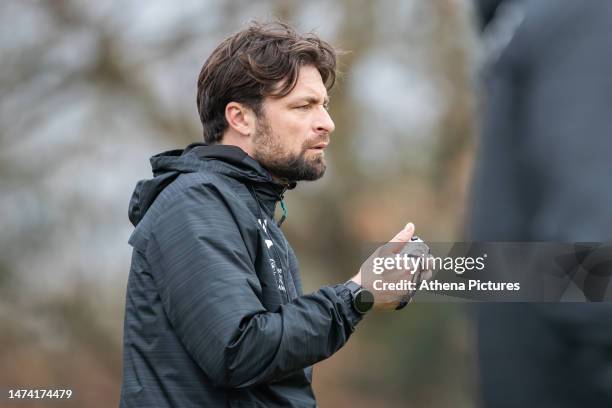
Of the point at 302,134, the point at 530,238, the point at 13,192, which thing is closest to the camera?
the point at 530,238

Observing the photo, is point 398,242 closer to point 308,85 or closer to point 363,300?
point 363,300

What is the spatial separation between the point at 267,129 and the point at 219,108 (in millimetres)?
94

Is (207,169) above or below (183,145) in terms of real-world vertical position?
below

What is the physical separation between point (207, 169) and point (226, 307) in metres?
0.25

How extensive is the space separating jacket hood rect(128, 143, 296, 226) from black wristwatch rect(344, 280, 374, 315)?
221 millimetres

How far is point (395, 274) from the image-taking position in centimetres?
140

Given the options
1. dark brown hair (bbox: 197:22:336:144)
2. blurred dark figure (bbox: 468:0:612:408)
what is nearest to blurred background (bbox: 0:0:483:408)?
dark brown hair (bbox: 197:22:336:144)

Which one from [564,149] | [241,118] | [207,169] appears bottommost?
[564,149]

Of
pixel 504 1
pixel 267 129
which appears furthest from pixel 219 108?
pixel 504 1

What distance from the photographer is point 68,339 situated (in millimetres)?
5273

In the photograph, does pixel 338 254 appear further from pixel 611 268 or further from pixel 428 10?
pixel 611 268

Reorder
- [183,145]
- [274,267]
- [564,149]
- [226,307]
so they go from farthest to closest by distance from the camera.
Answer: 1. [183,145]
2. [274,267]
3. [226,307]
4. [564,149]

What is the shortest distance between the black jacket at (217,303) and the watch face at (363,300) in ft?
0.04

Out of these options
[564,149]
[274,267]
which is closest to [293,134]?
[274,267]
